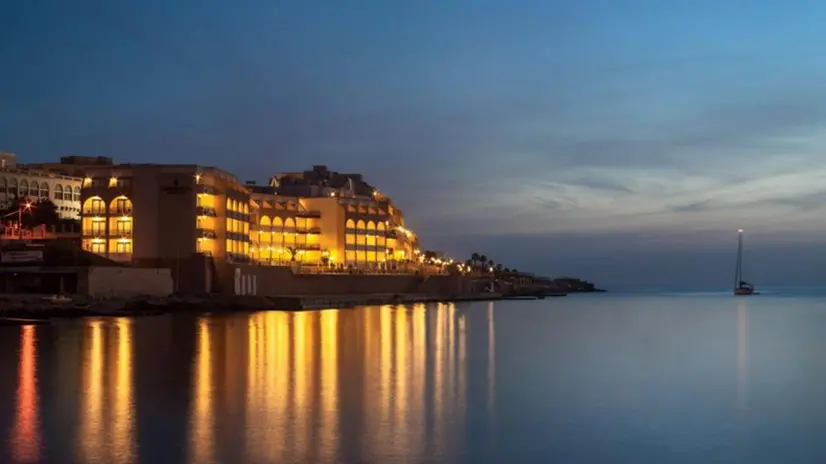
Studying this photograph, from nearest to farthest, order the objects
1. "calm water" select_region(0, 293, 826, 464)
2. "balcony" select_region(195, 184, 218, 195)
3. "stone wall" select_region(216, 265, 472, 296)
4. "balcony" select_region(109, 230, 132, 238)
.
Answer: "calm water" select_region(0, 293, 826, 464) → "balcony" select_region(195, 184, 218, 195) → "balcony" select_region(109, 230, 132, 238) → "stone wall" select_region(216, 265, 472, 296)

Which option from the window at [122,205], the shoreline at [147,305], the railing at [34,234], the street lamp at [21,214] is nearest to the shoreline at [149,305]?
the shoreline at [147,305]

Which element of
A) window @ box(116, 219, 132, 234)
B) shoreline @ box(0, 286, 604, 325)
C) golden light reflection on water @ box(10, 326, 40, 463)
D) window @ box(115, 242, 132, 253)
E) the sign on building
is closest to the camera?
golden light reflection on water @ box(10, 326, 40, 463)

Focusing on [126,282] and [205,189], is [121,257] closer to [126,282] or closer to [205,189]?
[205,189]

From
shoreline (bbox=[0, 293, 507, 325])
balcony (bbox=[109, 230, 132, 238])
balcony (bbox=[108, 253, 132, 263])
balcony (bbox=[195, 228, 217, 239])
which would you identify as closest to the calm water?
shoreline (bbox=[0, 293, 507, 325])

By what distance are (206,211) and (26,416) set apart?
6551 centimetres

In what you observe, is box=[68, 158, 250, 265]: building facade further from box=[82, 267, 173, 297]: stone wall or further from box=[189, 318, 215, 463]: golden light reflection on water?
box=[189, 318, 215, 463]: golden light reflection on water

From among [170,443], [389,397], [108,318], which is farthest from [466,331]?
[170,443]

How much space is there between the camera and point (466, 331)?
4841cm

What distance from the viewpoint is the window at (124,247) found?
80.0 metres

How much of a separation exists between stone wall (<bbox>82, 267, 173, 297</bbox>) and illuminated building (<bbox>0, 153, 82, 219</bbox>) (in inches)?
1378

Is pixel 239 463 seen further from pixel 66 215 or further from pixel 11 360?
pixel 66 215

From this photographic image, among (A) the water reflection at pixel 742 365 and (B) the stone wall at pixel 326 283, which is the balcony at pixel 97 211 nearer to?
(B) the stone wall at pixel 326 283

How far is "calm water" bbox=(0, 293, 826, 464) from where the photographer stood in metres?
14.5

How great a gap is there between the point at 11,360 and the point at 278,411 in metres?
13.7
